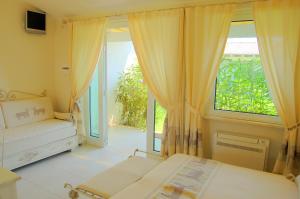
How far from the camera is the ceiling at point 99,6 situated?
2.97 metres

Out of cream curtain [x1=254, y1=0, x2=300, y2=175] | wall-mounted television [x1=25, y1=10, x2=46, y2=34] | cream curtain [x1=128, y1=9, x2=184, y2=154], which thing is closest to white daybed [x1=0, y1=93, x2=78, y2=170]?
wall-mounted television [x1=25, y1=10, x2=46, y2=34]

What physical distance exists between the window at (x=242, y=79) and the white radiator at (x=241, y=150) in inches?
13.1

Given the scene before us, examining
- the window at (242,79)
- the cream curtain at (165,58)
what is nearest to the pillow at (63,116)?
the cream curtain at (165,58)

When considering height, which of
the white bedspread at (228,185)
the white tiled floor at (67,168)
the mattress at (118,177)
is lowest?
the white tiled floor at (67,168)

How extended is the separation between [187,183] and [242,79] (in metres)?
1.52

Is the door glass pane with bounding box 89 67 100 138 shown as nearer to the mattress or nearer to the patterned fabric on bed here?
the mattress

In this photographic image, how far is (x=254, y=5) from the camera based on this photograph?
2.48 m

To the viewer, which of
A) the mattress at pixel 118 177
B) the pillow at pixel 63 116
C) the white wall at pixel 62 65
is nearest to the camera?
the mattress at pixel 118 177

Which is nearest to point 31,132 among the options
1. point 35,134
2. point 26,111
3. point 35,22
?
point 35,134

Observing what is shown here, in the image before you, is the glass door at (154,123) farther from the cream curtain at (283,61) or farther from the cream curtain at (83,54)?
the cream curtain at (283,61)

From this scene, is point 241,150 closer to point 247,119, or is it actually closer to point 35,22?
point 247,119

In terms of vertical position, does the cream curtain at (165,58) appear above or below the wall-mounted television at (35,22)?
below

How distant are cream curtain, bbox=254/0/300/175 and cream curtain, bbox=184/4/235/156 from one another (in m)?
0.38

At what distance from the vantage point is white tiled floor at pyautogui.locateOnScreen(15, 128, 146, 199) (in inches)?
105
